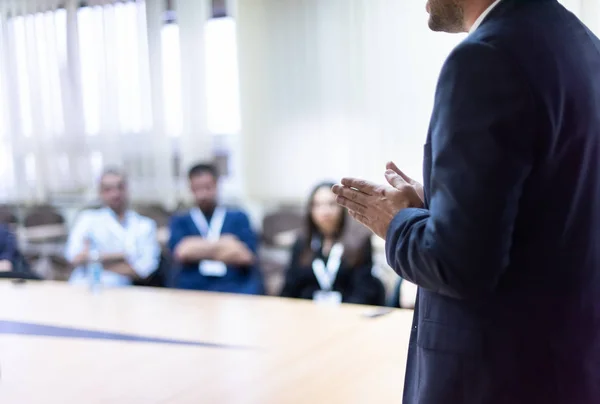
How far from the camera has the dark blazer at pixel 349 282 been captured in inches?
119

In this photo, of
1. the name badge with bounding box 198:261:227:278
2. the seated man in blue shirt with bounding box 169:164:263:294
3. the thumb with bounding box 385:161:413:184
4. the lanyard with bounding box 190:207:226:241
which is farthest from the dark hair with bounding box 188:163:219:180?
the thumb with bounding box 385:161:413:184

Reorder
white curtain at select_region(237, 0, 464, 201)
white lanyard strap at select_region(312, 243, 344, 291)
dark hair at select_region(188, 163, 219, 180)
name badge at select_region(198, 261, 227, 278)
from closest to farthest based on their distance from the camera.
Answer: white lanyard strap at select_region(312, 243, 344, 291) → name badge at select_region(198, 261, 227, 278) → white curtain at select_region(237, 0, 464, 201) → dark hair at select_region(188, 163, 219, 180)

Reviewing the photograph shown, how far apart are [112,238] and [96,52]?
5.71 feet

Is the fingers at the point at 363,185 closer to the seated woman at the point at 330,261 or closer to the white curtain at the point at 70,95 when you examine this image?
the seated woman at the point at 330,261

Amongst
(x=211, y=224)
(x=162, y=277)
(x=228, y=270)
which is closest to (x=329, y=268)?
(x=228, y=270)

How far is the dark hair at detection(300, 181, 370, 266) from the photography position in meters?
3.11

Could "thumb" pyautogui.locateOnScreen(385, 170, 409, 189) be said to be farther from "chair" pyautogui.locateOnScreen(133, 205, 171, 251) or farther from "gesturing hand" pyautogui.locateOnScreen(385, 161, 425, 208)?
"chair" pyautogui.locateOnScreen(133, 205, 171, 251)

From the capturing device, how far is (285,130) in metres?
4.29

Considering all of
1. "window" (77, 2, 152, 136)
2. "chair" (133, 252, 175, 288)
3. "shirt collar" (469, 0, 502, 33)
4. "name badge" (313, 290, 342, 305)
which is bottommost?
"chair" (133, 252, 175, 288)

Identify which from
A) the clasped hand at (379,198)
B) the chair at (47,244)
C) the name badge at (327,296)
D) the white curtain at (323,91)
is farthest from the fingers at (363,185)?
the chair at (47,244)

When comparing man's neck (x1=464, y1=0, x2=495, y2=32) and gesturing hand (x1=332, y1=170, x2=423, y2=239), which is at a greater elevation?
man's neck (x1=464, y1=0, x2=495, y2=32)

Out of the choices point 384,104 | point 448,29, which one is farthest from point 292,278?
point 448,29

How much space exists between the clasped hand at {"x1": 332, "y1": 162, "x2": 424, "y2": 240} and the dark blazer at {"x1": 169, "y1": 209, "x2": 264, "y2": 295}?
2472mm

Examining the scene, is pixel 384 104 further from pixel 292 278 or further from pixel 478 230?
pixel 478 230
